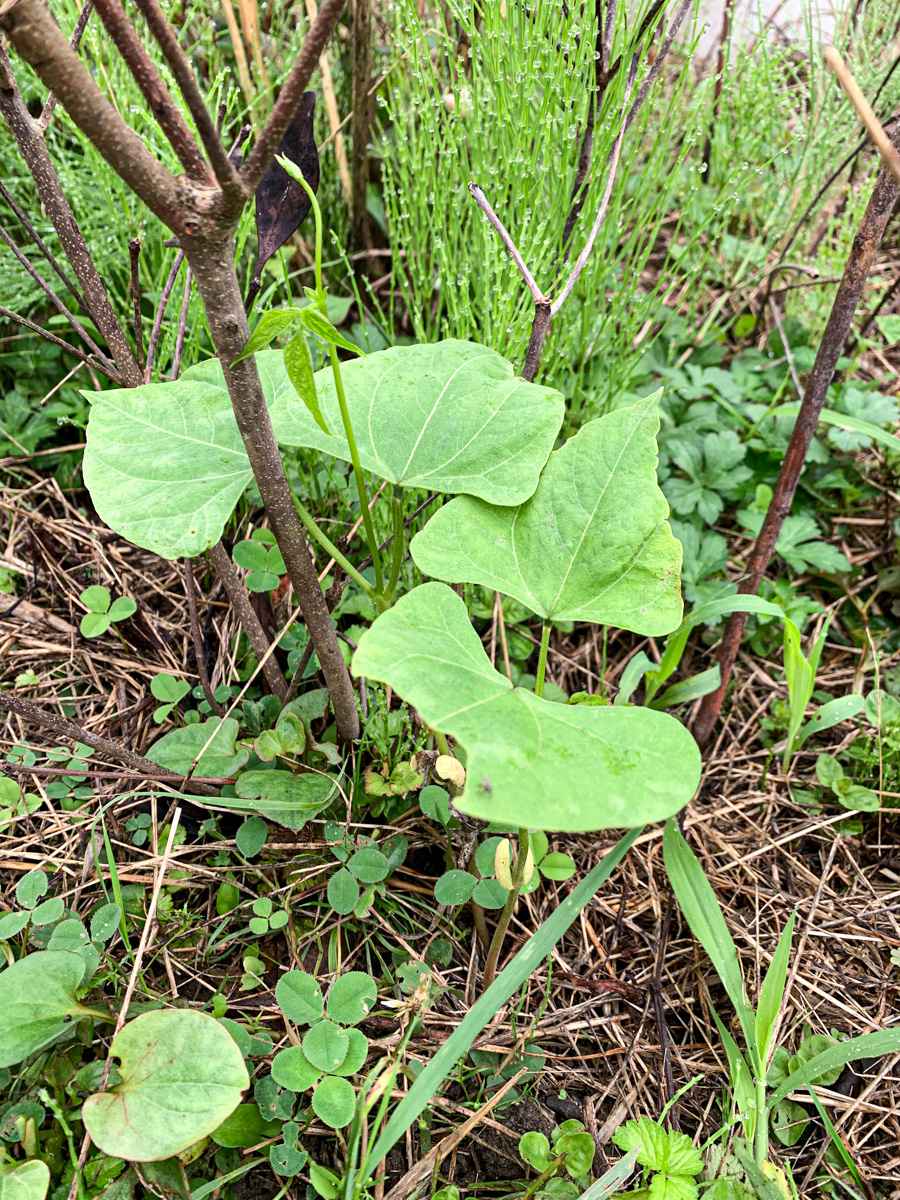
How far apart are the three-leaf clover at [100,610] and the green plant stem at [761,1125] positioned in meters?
1.21

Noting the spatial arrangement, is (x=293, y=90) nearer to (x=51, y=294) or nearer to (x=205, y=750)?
(x=51, y=294)

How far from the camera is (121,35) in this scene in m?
0.63

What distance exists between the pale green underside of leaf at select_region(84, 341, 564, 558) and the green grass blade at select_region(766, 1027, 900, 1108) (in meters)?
0.82

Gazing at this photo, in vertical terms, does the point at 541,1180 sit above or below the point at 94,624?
below

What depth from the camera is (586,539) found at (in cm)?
97

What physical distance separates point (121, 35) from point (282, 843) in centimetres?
98

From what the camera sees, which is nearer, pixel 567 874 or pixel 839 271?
pixel 567 874

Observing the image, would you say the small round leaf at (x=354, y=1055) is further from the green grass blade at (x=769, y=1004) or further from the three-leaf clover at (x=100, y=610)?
the three-leaf clover at (x=100, y=610)

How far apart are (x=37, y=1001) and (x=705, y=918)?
864 mm

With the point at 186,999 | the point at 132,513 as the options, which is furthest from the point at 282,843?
the point at 132,513

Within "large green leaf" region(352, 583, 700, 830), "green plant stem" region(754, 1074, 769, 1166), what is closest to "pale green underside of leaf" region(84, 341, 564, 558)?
"large green leaf" region(352, 583, 700, 830)

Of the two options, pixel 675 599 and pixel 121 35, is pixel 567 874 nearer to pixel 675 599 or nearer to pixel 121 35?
pixel 675 599

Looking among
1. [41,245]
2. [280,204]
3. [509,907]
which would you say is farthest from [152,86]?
[509,907]

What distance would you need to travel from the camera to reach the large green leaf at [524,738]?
2.13 ft
